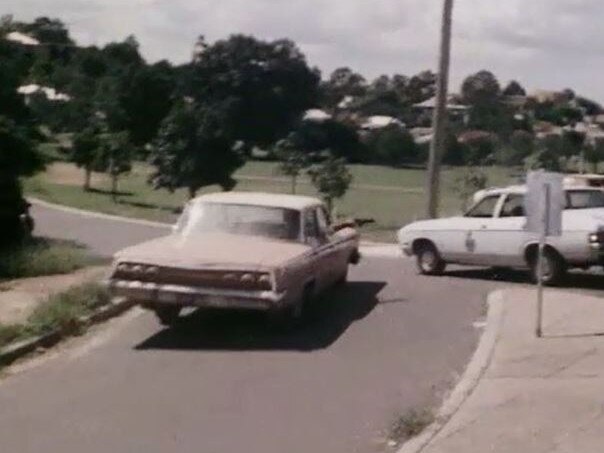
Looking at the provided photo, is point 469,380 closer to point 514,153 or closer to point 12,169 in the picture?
point 12,169

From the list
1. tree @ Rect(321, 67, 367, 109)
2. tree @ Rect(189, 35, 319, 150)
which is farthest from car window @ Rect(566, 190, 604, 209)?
tree @ Rect(321, 67, 367, 109)

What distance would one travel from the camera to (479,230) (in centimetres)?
1920

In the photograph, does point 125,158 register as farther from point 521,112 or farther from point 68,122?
point 521,112

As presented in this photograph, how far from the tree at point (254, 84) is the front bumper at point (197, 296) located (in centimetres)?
7701

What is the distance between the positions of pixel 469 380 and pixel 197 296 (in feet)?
11.5

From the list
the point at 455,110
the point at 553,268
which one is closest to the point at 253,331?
the point at 553,268

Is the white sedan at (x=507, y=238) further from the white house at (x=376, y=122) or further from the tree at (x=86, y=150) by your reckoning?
the white house at (x=376, y=122)

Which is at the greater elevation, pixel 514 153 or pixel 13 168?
pixel 514 153

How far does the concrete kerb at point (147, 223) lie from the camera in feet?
86.6

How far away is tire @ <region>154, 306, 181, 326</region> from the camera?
1427cm

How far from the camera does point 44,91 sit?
317 ft

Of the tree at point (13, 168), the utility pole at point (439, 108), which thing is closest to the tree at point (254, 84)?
the utility pole at point (439, 108)

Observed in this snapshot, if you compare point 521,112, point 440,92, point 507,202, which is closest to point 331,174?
point 440,92

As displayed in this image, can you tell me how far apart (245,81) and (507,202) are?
77.8m
